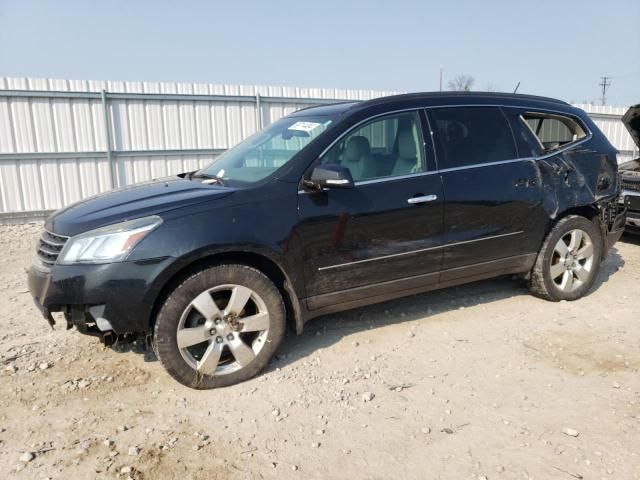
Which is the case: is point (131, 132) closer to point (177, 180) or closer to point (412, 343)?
point (177, 180)

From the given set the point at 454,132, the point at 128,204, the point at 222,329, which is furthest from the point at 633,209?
the point at 128,204

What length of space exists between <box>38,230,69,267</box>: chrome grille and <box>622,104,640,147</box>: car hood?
23.3 feet

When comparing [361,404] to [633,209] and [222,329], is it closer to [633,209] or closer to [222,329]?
[222,329]

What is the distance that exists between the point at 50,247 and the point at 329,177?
1849mm

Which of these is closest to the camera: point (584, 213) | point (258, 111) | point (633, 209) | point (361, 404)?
point (361, 404)

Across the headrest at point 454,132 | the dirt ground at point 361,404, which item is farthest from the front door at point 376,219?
the dirt ground at point 361,404

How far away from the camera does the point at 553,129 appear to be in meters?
4.69

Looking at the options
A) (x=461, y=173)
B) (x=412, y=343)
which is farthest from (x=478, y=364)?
(x=461, y=173)

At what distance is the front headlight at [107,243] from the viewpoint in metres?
3.01

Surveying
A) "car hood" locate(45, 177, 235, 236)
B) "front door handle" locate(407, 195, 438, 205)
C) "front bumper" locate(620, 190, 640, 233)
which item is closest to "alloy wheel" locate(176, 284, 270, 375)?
"car hood" locate(45, 177, 235, 236)

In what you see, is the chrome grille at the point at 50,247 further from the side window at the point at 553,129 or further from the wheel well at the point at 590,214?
the wheel well at the point at 590,214

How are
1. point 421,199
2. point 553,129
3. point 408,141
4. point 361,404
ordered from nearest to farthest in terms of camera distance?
1. point 361,404
2. point 421,199
3. point 408,141
4. point 553,129

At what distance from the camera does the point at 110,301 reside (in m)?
3.00

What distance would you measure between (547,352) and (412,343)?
100 centimetres
